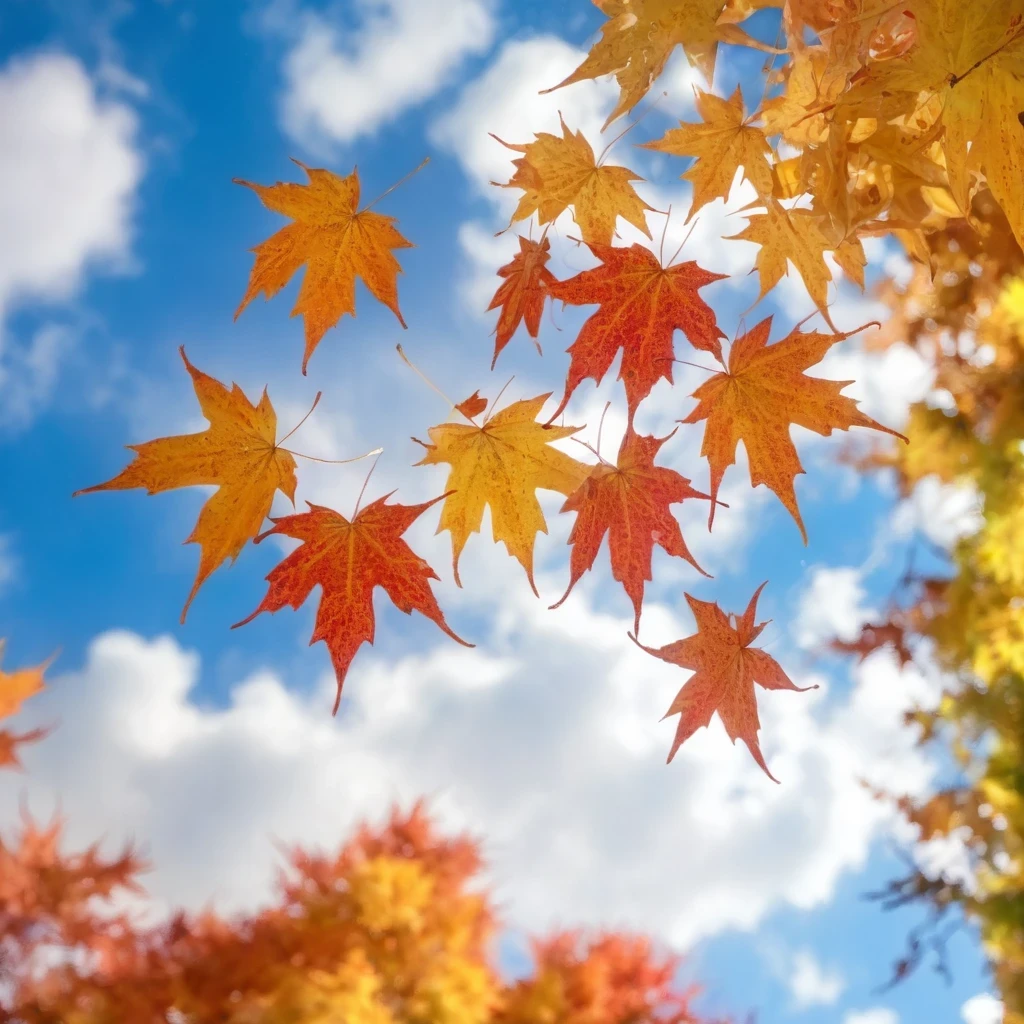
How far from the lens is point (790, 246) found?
4.18 feet

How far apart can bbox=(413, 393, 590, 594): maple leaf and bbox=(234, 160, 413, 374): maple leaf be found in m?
0.24

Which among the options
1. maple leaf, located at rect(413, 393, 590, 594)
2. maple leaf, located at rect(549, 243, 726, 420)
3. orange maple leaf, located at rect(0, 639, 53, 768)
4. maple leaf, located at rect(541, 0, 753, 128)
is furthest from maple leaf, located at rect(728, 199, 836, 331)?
orange maple leaf, located at rect(0, 639, 53, 768)

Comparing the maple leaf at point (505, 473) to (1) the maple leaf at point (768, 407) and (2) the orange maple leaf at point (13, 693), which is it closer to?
(1) the maple leaf at point (768, 407)

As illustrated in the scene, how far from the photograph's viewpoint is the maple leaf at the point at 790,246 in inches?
47.6

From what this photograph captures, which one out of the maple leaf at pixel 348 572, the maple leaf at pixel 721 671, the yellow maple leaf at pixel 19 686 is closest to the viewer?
the maple leaf at pixel 348 572

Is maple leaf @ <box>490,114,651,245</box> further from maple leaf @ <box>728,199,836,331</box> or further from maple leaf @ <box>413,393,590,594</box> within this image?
maple leaf @ <box>413,393,590,594</box>

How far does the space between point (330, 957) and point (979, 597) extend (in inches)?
336

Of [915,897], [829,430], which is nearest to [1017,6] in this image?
[829,430]

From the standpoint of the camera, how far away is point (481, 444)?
135cm

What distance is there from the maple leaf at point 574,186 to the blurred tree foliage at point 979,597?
614 centimetres

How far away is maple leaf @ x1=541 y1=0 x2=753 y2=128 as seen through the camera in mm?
1174

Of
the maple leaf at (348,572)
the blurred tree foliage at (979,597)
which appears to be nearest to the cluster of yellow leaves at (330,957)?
the blurred tree foliage at (979,597)

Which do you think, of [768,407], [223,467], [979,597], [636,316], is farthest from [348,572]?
[979,597]

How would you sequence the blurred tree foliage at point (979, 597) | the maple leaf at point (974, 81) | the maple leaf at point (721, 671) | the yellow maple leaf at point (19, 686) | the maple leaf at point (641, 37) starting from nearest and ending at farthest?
the maple leaf at point (974, 81), the maple leaf at point (641, 37), the maple leaf at point (721, 671), the yellow maple leaf at point (19, 686), the blurred tree foliage at point (979, 597)
